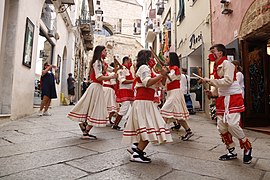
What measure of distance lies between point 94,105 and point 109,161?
1501 millimetres

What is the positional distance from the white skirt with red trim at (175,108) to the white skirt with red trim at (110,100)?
1576 millimetres

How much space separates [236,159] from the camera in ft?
9.84

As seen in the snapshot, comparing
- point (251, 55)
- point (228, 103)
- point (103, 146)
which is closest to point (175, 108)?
point (228, 103)

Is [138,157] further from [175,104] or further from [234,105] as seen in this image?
[175,104]

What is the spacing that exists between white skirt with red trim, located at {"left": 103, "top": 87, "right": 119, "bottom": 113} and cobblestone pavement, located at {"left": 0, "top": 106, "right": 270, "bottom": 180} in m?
1.66

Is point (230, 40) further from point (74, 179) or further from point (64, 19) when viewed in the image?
point (64, 19)

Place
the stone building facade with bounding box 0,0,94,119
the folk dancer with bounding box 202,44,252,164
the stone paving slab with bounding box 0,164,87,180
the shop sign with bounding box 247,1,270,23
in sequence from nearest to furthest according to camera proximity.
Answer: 1. the stone paving slab with bounding box 0,164,87,180
2. the folk dancer with bounding box 202,44,252,164
3. the shop sign with bounding box 247,1,270,23
4. the stone building facade with bounding box 0,0,94,119

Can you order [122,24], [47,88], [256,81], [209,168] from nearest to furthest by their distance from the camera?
[209,168], [256,81], [47,88], [122,24]

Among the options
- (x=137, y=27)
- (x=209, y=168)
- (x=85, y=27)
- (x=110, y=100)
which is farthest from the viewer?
(x=137, y=27)

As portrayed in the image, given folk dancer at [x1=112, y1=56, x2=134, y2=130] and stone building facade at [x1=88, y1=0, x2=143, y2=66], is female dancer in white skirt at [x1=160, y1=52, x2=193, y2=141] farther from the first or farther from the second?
stone building facade at [x1=88, y1=0, x2=143, y2=66]

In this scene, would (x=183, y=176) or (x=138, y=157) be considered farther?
(x=138, y=157)

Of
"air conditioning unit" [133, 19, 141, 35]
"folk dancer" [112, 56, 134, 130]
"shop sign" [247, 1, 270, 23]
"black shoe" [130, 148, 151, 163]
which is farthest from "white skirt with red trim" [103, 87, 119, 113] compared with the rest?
"air conditioning unit" [133, 19, 141, 35]

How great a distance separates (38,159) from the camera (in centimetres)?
266

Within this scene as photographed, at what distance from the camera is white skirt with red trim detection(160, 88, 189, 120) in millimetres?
4387
